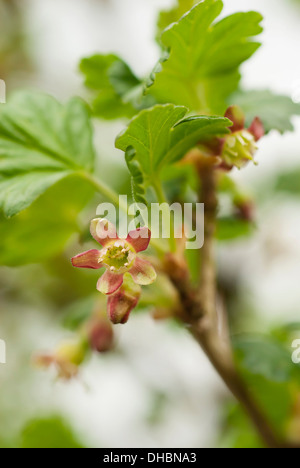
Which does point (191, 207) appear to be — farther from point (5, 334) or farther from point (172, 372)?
point (5, 334)

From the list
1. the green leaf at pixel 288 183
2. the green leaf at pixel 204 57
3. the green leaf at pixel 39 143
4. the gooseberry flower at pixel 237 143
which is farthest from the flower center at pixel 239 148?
the green leaf at pixel 288 183

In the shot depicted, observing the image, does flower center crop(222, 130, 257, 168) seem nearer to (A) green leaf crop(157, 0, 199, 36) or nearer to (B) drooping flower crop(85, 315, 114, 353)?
(A) green leaf crop(157, 0, 199, 36)

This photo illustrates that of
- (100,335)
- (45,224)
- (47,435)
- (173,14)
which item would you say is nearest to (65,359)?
(100,335)

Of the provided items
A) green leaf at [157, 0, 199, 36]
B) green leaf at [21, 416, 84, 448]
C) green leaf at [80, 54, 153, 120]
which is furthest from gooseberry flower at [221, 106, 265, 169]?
green leaf at [21, 416, 84, 448]

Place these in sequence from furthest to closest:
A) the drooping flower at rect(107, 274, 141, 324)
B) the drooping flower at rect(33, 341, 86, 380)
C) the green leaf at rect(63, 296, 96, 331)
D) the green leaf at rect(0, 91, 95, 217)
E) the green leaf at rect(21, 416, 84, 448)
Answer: the green leaf at rect(21, 416, 84, 448), the green leaf at rect(63, 296, 96, 331), the drooping flower at rect(33, 341, 86, 380), the green leaf at rect(0, 91, 95, 217), the drooping flower at rect(107, 274, 141, 324)

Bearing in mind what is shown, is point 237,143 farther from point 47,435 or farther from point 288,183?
point 47,435

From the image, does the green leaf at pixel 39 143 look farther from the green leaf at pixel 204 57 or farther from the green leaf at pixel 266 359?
the green leaf at pixel 266 359
